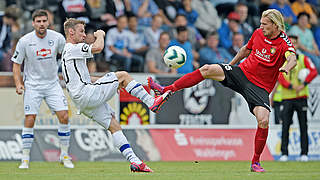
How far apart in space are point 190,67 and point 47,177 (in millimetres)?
7136

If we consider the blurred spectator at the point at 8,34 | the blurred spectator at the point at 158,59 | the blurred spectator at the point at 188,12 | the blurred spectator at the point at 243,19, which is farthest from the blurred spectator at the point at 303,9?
the blurred spectator at the point at 8,34

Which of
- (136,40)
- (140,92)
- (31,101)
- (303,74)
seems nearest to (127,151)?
(140,92)

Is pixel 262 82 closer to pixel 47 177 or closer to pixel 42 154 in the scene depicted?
pixel 47 177

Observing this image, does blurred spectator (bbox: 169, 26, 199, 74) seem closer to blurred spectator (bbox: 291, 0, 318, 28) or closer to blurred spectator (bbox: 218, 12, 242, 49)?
blurred spectator (bbox: 218, 12, 242, 49)

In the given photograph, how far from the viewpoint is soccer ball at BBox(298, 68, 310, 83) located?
1369 cm

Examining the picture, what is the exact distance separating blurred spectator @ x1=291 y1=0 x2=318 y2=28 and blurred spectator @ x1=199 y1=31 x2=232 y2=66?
3.30 m

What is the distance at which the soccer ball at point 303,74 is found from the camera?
1369 cm

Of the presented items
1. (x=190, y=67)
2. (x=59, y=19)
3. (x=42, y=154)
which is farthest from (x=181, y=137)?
(x=59, y=19)

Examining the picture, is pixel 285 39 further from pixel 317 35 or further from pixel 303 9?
pixel 303 9

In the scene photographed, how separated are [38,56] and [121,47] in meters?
4.50

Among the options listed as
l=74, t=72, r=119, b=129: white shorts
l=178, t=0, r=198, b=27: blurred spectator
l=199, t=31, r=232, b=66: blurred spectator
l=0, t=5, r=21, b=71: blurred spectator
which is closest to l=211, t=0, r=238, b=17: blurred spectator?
l=178, t=0, r=198, b=27: blurred spectator

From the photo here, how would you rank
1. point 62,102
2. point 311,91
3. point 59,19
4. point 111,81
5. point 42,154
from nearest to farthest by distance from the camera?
point 111,81, point 62,102, point 42,154, point 311,91, point 59,19

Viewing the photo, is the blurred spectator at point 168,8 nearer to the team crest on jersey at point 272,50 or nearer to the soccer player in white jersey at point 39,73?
the soccer player in white jersey at point 39,73

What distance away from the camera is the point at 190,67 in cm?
1520
